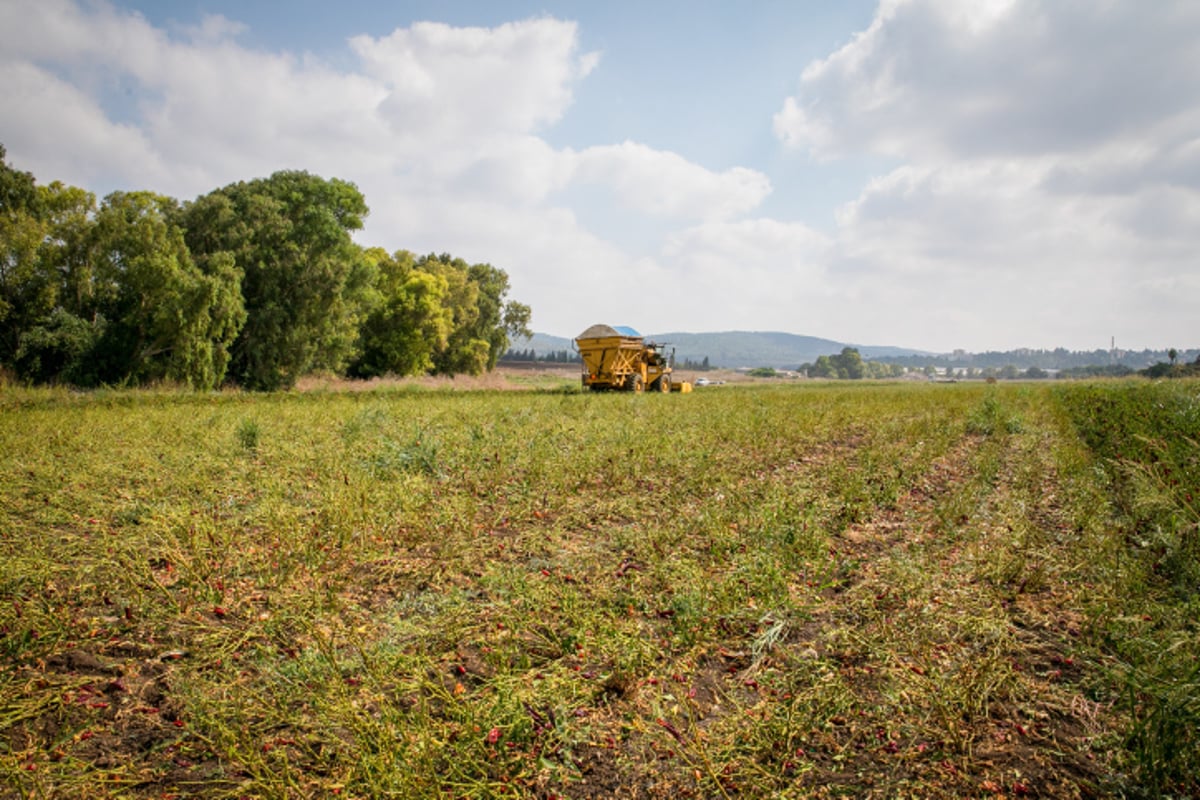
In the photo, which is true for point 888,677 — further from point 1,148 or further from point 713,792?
point 1,148

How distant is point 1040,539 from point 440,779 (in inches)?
241

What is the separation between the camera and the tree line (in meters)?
20.5

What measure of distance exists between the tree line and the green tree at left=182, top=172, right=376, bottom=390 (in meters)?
0.06

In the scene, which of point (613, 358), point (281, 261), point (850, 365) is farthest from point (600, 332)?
point (850, 365)

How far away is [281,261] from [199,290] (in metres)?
6.19

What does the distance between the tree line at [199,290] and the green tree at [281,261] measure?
6cm

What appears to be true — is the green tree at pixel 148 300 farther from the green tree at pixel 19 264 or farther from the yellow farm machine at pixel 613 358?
the yellow farm machine at pixel 613 358

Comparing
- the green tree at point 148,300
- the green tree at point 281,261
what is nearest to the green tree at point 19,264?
the green tree at point 148,300

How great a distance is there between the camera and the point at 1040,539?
5.55m

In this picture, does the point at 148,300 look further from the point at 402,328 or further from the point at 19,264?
the point at 402,328

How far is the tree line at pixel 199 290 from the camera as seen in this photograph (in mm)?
20531

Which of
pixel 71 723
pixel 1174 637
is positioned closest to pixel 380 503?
pixel 71 723

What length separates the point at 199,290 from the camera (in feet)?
73.2

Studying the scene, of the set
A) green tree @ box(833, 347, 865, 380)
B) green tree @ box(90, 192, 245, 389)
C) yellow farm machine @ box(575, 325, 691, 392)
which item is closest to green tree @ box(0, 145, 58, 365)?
green tree @ box(90, 192, 245, 389)
